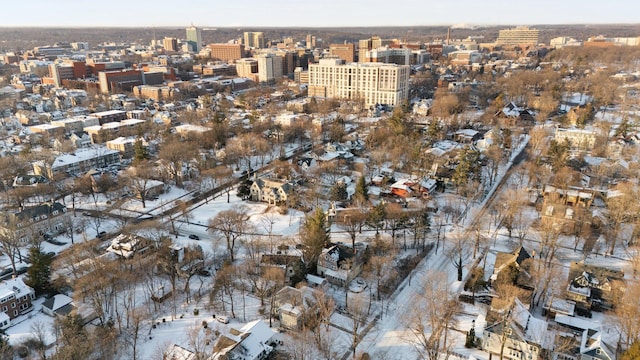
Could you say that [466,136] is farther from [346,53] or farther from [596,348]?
[346,53]

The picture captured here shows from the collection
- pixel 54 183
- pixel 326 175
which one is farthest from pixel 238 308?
pixel 54 183

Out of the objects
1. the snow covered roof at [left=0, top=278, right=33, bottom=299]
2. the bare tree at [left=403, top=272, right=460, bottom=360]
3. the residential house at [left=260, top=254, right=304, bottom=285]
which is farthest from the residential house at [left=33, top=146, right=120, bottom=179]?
the bare tree at [left=403, top=272, right=460, bottom=360]

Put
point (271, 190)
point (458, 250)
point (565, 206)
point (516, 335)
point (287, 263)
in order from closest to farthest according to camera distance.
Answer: point (516, 335), point (287, 263), point (458, 250), point (565, 206), point (271, 190)

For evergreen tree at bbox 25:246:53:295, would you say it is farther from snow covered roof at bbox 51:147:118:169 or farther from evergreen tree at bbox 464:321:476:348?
snow covered roof at bbox 51:147:118:169

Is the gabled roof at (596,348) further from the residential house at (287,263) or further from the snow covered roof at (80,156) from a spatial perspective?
the snow covered roof at (80,156)

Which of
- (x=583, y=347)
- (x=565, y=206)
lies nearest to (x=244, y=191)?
(x=565, y=206)
